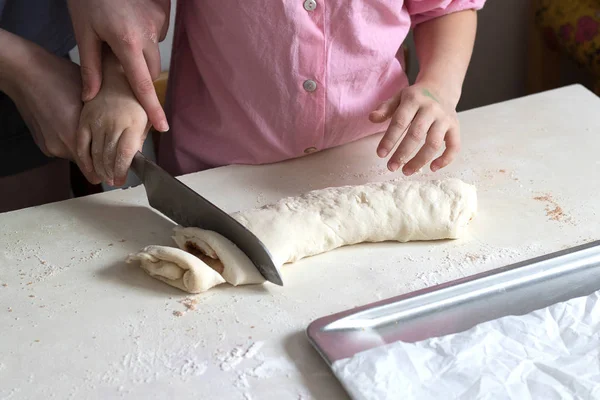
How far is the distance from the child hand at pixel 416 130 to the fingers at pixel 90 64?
362 mm

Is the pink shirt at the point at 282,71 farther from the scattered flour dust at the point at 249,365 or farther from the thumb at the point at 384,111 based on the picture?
the scattered flour dust at the point at 249,365

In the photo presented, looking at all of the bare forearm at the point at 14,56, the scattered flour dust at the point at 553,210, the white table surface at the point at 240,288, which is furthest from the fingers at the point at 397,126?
the bare forearm at the point at 14,56

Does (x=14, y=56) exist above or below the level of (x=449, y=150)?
above

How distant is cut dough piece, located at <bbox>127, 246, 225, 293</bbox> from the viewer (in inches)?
29.9

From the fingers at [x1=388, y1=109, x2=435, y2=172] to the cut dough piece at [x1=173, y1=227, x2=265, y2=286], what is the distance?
0.83ft

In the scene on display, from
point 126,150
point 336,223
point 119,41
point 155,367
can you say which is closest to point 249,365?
point 155,367

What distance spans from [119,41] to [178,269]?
1.01ft

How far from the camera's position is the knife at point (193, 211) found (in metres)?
0.77

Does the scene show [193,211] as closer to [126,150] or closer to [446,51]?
[126,150]

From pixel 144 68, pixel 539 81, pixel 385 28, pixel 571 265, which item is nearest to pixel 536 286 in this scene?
pixel 571 265

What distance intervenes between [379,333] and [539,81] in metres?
1.63

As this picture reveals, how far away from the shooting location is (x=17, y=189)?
3.98 ft

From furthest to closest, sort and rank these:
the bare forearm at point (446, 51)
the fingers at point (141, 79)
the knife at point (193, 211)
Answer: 1. the bare forearm at point (446, 51)
2. the fingers at point (141, 79)
3. the knife at point (193, 211)

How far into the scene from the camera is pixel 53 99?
90cm
